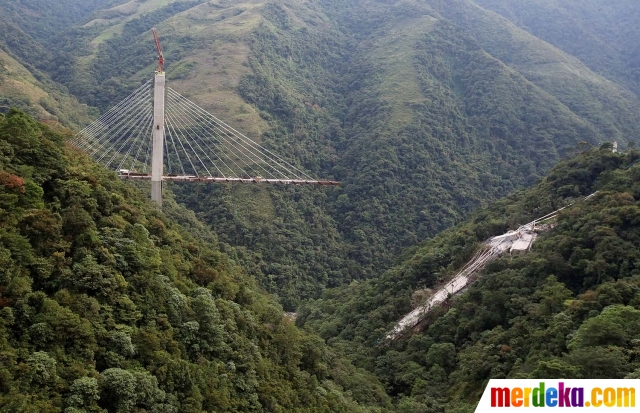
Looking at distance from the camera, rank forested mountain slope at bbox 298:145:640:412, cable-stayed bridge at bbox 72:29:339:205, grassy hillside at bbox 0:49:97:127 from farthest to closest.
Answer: grassy hillside at bbox 0:49:97:127
cable-stayed bridge at bbox 72:29:339:205
forested mountain slope at bbox 298:145:640:412

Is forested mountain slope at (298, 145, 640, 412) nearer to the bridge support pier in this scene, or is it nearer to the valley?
the valley

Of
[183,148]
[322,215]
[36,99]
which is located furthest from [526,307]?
[36,99]

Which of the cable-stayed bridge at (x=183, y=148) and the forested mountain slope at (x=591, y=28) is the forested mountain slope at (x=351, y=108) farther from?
the forested mountain slope at (x=591, y=28)

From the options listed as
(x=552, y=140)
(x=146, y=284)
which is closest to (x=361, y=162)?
(x=552, y=140)

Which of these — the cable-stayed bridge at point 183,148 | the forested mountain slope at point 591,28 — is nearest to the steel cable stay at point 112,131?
the cable-stayed bridge at point 183,148

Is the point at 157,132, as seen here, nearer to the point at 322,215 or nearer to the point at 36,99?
the point at 322,215

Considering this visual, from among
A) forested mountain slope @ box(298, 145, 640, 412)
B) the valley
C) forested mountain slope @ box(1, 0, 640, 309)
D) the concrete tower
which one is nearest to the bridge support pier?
the concrete tower
